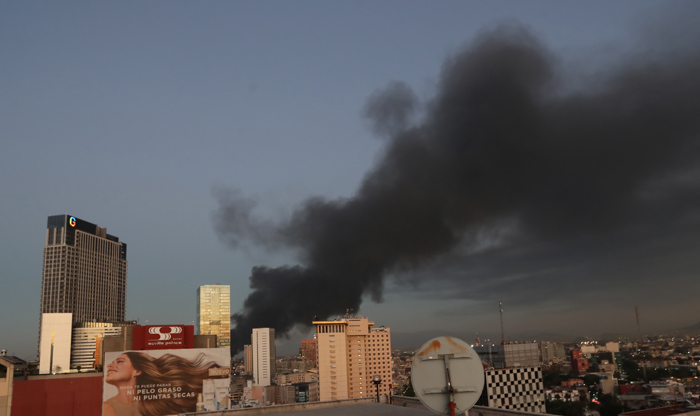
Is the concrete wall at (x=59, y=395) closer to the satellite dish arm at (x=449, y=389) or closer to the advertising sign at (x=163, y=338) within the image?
the advertising sign at (x=163, y=338)

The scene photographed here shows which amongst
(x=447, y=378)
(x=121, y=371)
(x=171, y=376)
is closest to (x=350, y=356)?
(x=171, y=376)

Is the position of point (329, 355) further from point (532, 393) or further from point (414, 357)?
point (414, 357)

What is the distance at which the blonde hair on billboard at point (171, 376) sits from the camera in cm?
5575

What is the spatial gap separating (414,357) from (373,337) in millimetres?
162082

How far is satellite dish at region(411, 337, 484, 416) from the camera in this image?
6.27 metres

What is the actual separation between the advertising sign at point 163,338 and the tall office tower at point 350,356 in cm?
9153

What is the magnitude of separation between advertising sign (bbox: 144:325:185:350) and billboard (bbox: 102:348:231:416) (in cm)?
281

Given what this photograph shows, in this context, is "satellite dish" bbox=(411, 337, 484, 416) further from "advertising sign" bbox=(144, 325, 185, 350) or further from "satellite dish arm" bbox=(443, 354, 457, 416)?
"advertising sign" bbox=(144, 325, 185, 350)

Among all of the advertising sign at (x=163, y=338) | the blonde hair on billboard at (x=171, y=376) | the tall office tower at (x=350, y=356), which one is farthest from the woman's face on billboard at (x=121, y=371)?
the tall office tower at (x=350, y=356)

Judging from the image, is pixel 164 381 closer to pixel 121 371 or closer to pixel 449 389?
pixel 121 371

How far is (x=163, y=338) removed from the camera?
198ft

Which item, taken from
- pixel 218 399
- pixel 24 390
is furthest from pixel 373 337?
pixel 24 390

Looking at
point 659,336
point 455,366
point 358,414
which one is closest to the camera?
point 455,366

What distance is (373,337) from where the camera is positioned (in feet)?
535
